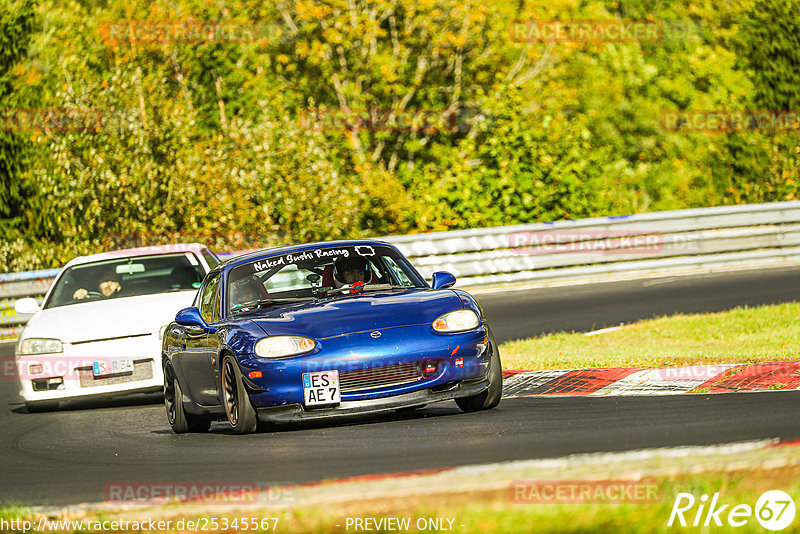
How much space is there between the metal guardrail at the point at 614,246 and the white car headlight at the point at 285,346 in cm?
1305

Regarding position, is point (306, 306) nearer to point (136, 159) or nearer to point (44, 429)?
point (44, 429)

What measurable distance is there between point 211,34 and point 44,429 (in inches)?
1108

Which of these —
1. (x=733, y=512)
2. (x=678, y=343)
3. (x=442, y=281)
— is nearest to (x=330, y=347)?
(x=442, y=281)

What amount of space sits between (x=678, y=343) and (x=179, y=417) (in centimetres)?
592

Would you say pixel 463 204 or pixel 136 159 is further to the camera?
pixel 463 204

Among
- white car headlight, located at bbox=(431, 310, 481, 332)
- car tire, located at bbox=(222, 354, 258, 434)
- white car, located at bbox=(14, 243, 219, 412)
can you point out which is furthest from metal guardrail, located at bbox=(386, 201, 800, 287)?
white car headlight, located at bbox=(431, 310, 481, 332)

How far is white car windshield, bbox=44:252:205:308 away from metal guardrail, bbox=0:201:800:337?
8140mm

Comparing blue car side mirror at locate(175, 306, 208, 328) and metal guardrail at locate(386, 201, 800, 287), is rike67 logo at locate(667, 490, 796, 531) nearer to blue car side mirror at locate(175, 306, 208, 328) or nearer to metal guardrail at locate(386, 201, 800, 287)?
blue car side mirror at locate(175, 306, 208, 328)

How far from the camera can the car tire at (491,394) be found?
9.03m

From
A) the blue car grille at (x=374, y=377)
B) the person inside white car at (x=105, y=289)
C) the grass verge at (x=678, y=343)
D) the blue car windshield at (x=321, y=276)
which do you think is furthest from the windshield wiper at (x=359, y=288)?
the person inside white car at (x=105, y=289)

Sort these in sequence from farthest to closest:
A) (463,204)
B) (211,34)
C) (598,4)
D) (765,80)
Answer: (598,4) < (211,34) < (765,80) < (463,204)

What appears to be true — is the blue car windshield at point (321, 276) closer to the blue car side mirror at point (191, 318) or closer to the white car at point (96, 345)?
the blue car side mirror at point (191, 318)

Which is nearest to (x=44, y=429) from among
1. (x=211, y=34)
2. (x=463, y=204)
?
(x=463, y=204)

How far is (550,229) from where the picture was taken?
72.7ft
